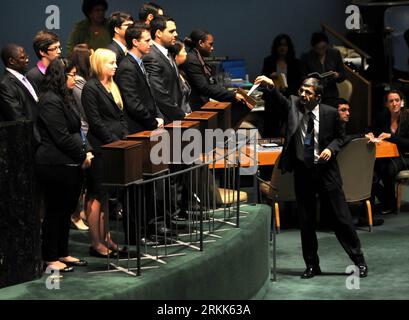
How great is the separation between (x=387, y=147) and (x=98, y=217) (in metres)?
4.09

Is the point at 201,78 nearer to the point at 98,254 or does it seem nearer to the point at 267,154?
the point at 267,154

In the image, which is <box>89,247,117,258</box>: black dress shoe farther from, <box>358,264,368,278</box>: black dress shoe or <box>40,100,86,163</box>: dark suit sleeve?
<box>358,264,368,278</box>: black dress shoe

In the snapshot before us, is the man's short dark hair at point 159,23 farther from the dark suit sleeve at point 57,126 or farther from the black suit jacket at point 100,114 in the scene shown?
the dark suit sleeve at point 57,126

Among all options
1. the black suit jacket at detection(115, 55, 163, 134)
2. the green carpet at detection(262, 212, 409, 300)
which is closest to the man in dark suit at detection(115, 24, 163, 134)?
the black suit jacket at detection(115, 55, 163, 134)

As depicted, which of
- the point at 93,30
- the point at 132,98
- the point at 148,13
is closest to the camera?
the point at 132,98

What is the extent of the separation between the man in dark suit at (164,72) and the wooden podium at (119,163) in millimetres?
1525

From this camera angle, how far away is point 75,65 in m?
7.57

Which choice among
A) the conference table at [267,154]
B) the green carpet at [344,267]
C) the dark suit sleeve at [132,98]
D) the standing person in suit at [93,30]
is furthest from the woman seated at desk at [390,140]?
the dark suit sleeve at [132,98]

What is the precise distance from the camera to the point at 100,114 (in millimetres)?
7035

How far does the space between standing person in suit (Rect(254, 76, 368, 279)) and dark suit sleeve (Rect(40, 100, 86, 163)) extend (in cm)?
196

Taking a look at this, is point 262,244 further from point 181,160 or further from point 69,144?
point 69,144

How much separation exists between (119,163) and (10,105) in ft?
4.18

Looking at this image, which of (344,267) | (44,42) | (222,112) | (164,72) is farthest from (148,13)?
(344,267)

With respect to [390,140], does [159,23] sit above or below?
above
